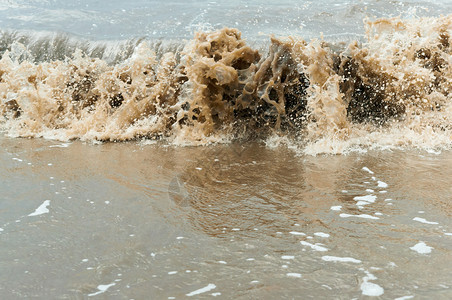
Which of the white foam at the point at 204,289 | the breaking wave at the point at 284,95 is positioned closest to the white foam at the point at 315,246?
the white foam at the point at 204,289

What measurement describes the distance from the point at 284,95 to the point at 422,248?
12.3ft

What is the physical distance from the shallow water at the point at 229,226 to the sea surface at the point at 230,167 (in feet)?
0.04

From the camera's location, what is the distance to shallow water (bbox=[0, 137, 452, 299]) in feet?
8.36

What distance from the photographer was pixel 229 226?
3301 mm

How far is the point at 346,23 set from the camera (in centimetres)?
1065

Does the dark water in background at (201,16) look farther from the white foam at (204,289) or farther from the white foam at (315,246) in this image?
the white foam at (204,289)

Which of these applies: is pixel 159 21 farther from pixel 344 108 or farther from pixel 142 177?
pixel 142 177

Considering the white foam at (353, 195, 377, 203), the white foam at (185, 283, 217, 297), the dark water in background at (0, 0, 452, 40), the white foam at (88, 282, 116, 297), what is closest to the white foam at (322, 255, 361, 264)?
the white foam at (185, 283, 217, 297)

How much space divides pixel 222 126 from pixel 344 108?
151 centimetres

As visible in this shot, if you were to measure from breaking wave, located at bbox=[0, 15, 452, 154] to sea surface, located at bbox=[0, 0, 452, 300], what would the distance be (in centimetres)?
2

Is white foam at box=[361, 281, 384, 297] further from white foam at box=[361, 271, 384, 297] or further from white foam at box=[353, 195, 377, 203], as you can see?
white foam at box=[353, 195, 377, 203]

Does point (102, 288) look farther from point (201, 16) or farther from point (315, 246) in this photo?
point (201, 16)

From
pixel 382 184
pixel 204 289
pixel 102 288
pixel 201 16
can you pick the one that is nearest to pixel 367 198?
pixel 382 184

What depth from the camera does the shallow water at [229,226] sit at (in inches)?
100
